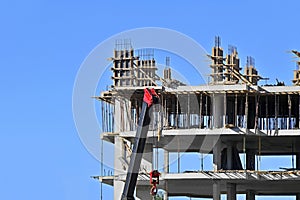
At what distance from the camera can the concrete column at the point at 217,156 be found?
54438 millimetres

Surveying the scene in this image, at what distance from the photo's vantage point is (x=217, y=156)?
54875mm

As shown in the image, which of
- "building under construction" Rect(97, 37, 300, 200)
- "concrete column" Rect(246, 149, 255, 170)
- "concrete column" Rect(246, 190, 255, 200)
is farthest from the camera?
"concrete column" Rect(246, 190, 255, 200)

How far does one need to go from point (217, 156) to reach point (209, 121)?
2076 millimetres

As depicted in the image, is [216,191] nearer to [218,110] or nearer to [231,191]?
[231,191]

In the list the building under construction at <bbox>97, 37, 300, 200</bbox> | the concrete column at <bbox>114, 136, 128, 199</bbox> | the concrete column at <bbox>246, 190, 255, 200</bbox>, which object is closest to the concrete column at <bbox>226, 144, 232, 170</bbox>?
the building under construction at <bbox>97, 37, 300, 200</bbox>

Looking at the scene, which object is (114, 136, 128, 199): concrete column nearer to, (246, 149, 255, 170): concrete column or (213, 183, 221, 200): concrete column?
(213, 183, 221, 200): concrete column

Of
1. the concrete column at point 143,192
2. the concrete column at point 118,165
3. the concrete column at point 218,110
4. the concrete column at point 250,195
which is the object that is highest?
the concrete column at point 218,110

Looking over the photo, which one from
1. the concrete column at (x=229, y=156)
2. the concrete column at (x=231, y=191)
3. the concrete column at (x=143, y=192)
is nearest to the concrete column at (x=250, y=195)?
the concrete column at (x=231, y=191)

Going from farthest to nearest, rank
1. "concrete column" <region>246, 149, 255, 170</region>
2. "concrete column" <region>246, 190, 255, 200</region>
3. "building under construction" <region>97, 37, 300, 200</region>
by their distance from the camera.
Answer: "concrete column" <region>246, 190, 255, 200</region> < "concrete column" <region>246, 149, 255, 170</region> < "building under construction" <region>97, 37, 300, 200</region>

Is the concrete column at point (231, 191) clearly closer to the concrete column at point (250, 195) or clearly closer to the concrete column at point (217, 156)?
the concrete column at point (217, 156)

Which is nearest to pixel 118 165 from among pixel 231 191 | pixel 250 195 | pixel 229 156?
pixel 229 156

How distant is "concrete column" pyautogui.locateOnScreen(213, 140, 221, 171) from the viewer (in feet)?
179

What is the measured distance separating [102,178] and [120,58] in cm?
701

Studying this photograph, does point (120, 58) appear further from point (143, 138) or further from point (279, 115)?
point (143, 138)
